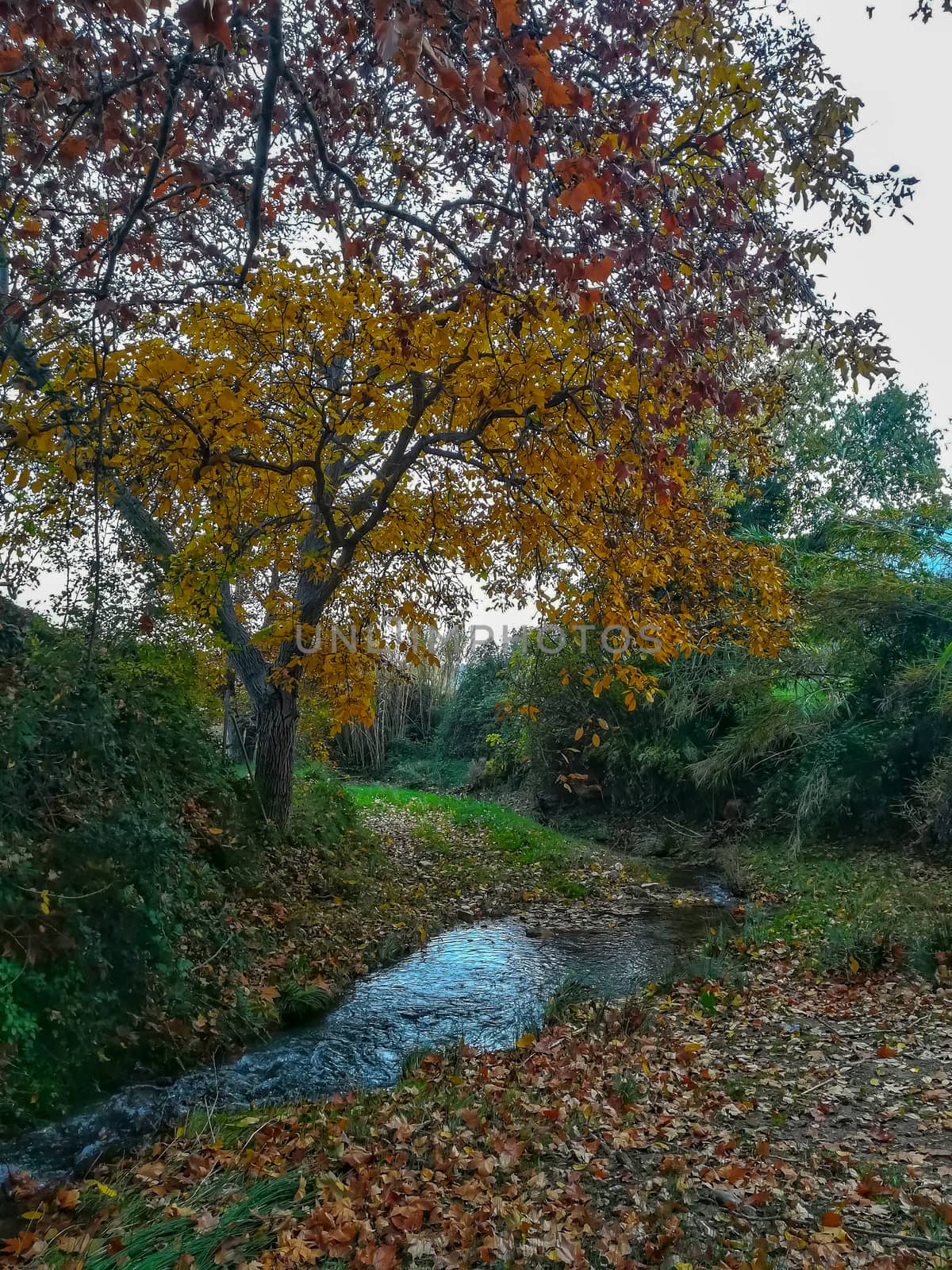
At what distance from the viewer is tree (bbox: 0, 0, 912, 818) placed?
3.07m

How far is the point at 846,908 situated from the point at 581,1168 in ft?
20.3

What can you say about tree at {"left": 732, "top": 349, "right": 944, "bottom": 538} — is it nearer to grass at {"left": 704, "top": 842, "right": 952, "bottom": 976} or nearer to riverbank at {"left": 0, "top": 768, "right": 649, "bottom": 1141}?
grass at {"left": 704, "top": 842, "right": 952, "bottom": 976}

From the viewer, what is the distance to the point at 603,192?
2617 mm

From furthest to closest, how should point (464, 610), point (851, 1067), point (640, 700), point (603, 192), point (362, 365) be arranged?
point (640, 700) < point (464, 610) < point (362, 365) < point (851, 1067) < point (603, 192)

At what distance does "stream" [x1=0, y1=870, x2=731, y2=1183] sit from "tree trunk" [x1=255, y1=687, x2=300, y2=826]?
7.61 feet

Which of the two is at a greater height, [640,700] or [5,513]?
[5,513]

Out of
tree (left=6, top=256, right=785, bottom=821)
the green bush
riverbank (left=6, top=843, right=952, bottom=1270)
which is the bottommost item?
riverbank (left=6, top=843, right=952, bottom=1270)

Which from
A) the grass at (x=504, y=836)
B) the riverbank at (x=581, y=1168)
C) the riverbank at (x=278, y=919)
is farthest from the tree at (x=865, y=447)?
the riverbank at (x=581, y=1168)

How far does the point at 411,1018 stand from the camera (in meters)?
6.45

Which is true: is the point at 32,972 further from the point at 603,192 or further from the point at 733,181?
the point at 733,181

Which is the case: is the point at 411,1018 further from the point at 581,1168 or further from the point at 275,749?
the point at 275,749

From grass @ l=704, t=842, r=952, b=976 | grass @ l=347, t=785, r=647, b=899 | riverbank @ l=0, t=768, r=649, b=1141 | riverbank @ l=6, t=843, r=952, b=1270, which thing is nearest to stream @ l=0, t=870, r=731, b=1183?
riverbank @ l=0, t=768, r=649, b=1141

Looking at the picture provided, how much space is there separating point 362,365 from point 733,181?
3.03 metres

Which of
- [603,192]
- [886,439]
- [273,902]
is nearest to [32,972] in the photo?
[273,902]
